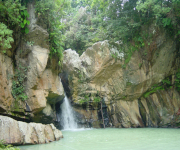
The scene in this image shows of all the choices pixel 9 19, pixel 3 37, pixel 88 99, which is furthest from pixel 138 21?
pixel 3 37

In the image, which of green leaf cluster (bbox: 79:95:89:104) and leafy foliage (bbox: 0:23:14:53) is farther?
green leaf cluster (bbox: 79:95:89:104)

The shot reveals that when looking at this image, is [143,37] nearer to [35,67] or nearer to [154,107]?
[154,107]

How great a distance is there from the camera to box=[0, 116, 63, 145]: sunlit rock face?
6020 millimetres

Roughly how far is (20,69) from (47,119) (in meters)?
3.83

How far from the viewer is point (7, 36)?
8266 millimetres

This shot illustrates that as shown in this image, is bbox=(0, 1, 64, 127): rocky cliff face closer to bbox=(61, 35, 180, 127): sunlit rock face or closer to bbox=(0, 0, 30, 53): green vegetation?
bbox=(0, 0, 30, 53): green vegetation

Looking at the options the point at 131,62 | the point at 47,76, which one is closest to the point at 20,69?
the point at 47,76

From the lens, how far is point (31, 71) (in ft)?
32.5

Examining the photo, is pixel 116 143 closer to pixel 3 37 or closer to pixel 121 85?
pixel 3 37

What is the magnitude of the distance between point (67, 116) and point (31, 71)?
221 inches

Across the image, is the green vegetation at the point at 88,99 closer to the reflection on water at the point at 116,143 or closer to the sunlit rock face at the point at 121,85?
the sunlit rock face at the point at 121,85

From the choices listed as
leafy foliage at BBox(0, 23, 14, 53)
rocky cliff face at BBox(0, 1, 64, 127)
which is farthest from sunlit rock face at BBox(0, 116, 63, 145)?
leafy foliage at BBox(0, 23, 14, 53)

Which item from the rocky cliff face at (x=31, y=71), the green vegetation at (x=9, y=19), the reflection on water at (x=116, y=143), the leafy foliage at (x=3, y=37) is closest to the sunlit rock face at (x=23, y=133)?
the reflection on water at (x=116, y=143)

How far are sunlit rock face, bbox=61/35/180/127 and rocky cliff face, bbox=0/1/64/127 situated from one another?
373 cm
